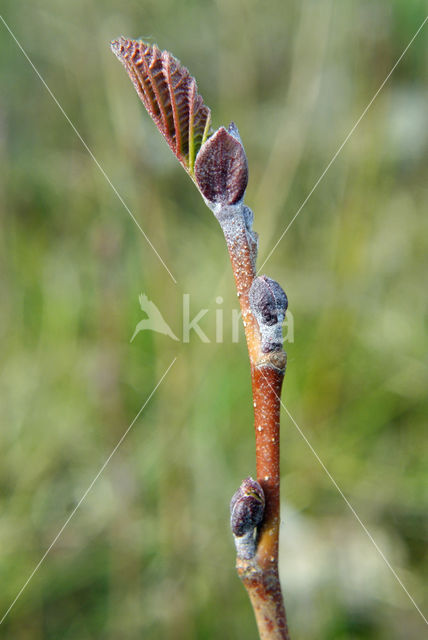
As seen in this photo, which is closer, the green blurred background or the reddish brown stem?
the reddish brown stem

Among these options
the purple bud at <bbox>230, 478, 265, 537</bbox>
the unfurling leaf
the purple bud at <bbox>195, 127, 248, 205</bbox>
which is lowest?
the purple bud at <bbox>230, 478, 265, 537</bbox>

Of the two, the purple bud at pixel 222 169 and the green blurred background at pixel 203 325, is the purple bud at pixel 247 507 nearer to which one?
the purple bud at pixel 222 169

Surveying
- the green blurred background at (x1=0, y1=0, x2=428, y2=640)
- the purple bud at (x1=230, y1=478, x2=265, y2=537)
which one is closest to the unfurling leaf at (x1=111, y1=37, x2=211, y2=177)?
the purple bud at (x1=230, y1=478, x2=265, y2=537)

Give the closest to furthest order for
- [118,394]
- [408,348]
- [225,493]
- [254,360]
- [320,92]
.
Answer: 1. [254,360]
2. [118,394]
3. [225,493]
4. [408,348]
5. [320,92]

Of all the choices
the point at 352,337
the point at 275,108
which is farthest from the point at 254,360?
the point at 275,108

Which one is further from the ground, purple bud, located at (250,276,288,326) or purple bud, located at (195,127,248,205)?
purple bud, located at (195,127,248,205)

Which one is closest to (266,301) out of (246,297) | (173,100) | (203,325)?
(246,297)

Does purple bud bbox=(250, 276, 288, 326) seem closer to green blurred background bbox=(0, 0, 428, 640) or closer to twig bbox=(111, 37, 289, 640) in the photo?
twig bbox=(111, 37, 289, 640)

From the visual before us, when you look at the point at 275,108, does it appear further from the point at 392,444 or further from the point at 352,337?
the point at 392,444

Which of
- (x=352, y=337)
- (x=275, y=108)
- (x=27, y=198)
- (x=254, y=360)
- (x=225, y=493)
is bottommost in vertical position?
(x=225, y=493)
